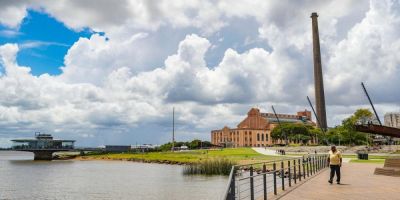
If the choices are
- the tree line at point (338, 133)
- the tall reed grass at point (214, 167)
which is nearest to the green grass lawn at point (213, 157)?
the tall reed grass at point (214, 167)

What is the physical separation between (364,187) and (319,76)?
5329 inches

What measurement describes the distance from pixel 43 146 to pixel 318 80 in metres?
98.1

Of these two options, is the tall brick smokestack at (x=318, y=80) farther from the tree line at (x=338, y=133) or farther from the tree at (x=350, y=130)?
the tree at (x=350, y=130)

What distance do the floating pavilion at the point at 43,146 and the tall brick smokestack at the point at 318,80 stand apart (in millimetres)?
89799

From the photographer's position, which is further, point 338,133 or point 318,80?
point 318,80

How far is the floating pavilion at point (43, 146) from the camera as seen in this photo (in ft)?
452

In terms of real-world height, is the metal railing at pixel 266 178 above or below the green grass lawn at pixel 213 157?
above

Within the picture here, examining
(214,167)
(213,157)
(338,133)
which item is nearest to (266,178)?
(214,167)

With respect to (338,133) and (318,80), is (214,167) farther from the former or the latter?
(318,80)

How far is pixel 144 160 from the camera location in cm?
9762

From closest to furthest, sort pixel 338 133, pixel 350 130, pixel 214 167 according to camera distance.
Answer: pixel 214 167 < pixel 350 130 < pixel 338 133

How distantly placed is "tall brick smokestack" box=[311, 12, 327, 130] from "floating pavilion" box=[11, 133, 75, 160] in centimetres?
8980

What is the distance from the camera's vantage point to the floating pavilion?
138 m

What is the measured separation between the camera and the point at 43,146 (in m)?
139
